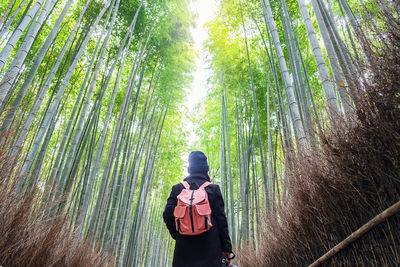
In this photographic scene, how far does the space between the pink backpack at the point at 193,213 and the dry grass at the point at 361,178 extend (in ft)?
1.81

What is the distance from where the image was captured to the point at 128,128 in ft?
15.1

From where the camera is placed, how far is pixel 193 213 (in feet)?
4.53

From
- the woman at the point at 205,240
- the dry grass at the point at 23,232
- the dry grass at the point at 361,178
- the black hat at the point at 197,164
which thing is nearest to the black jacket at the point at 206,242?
the woman at the point at 205,240

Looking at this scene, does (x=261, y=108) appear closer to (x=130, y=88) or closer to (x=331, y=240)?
(x=130, y=88)

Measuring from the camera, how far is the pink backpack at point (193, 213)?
4.50ft

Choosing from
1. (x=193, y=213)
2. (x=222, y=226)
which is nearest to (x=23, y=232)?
(x=193, y=213)

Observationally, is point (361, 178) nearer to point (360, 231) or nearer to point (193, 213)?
point (360, 231)

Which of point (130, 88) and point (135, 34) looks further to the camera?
point (135, 34)

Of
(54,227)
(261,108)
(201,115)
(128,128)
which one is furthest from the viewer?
(201,115)

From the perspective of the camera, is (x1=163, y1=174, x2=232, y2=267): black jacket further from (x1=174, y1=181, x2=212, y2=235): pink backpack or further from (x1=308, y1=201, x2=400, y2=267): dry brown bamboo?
(x1=308, y1=201, x2=400, y2=267): dry brown bamboo

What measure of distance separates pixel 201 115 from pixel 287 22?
16.7 feet

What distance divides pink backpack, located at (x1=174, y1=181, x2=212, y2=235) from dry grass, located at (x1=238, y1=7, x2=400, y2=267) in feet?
1.81

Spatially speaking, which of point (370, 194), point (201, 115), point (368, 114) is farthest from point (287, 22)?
point (201, 115)

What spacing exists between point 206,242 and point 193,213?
0.18m
